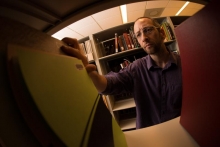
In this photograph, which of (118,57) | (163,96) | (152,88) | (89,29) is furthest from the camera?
(89,29)

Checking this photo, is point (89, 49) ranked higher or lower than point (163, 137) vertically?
higher

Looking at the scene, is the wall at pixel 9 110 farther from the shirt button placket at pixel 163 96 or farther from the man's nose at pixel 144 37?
the man's nose at pixel 144 37

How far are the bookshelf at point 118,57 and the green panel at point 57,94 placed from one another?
5.36 ft

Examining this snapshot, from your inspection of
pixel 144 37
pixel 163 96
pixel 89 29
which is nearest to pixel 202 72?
pixel 163 96

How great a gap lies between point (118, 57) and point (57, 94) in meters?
1.97

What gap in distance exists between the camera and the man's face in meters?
1.07

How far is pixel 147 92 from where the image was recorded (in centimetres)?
95

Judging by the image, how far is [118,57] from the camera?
6.77 ft

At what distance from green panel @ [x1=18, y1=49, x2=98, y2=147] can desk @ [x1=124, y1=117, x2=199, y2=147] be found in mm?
147

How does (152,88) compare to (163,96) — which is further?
(152,88)

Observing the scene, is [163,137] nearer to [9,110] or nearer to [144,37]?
[9,110]

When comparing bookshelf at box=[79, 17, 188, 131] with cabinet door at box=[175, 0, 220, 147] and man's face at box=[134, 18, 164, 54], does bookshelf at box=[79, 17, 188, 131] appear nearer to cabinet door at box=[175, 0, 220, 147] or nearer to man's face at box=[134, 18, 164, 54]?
man's face at box=[134, 18, 164, 54]

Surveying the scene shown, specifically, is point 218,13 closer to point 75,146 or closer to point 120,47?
point 75,146

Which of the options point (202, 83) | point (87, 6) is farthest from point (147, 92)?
point (87, 6)
